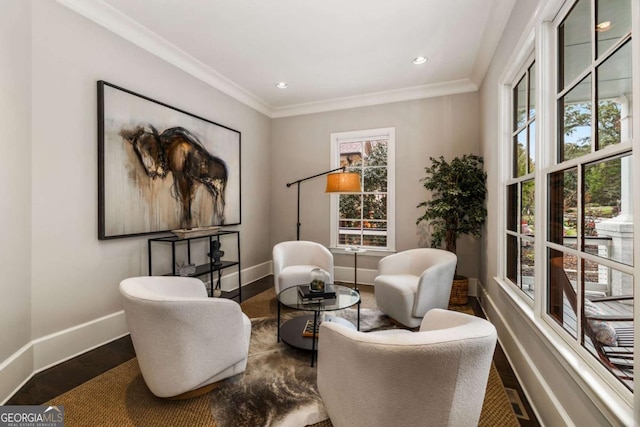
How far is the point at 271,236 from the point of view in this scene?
5.08 m

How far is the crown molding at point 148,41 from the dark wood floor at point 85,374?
268 cm

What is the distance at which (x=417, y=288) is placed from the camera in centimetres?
271

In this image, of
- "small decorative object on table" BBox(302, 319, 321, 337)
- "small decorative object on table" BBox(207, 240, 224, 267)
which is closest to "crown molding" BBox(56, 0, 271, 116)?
"small decorative object on table" BBox(207, 240, 224, 267)

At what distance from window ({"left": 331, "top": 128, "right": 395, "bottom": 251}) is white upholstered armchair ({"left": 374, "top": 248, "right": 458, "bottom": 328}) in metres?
1.13

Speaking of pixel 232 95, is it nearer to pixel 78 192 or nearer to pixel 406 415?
pixel 78 192

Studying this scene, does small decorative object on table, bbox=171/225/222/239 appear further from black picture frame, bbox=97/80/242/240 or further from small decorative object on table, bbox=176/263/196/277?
small decorative object on table, bbox=176/263/196/277

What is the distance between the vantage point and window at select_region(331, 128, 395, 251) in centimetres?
436

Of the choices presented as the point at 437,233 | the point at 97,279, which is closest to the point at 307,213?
the point at 437,233

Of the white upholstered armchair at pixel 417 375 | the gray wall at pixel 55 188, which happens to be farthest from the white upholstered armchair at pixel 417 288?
the gray wall at pixel 55 188

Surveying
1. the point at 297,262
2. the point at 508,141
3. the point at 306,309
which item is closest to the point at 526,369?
the point at 306,309

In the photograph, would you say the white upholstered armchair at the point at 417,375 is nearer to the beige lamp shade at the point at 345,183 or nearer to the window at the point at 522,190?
the window at the point at 522,190

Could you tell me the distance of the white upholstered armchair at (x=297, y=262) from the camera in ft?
11.0

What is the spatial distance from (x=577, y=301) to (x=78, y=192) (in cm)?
332

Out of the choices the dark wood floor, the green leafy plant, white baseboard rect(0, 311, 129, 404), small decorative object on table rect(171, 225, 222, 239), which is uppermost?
the green leafy plant
